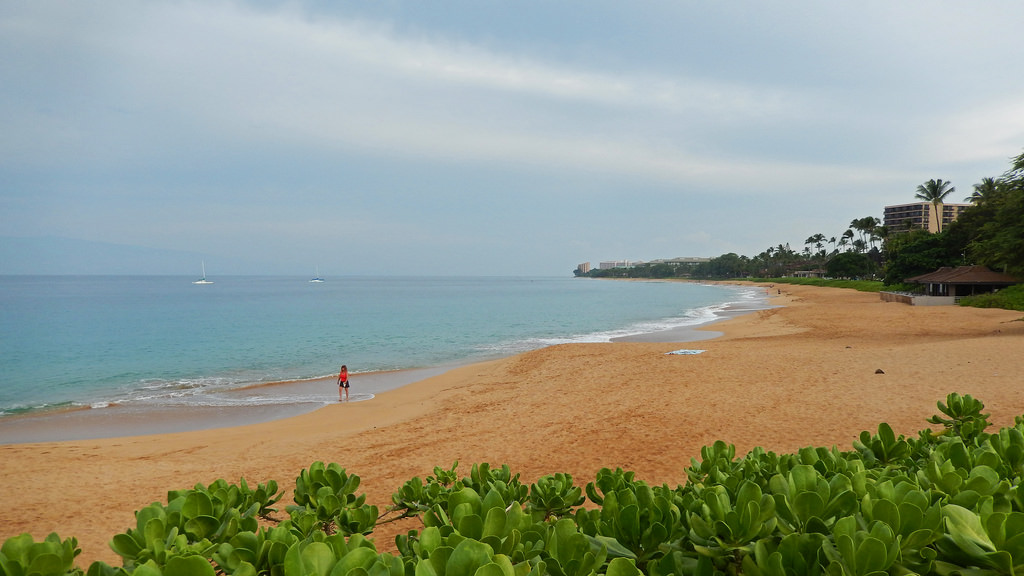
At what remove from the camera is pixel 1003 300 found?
91.7 feet

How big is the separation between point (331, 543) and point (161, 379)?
22.2m

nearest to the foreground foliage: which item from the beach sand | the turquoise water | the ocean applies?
the beach sand

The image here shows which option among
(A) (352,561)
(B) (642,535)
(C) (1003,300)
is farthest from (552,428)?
(C) (1003,300)

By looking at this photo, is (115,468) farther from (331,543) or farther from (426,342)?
(426,342)

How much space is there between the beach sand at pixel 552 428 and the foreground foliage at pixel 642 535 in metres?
3.44

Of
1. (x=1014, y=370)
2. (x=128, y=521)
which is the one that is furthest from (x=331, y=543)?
(x=1014, y=370)

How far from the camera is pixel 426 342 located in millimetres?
29266

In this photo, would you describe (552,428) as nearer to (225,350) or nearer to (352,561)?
(352,561)

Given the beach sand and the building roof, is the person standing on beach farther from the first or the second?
the building roof

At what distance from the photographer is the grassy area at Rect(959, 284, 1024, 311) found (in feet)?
88.3

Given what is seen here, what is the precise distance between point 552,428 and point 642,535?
25.0 ft

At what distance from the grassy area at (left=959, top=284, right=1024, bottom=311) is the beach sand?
17.5 meters

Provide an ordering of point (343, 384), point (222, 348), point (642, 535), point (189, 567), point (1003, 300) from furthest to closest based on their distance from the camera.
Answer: point (1003, 300)
point (222, 348)
point (343, 384)
point (642, 535)
point (189, 567)

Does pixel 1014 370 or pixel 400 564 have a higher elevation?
pixel 400 564
